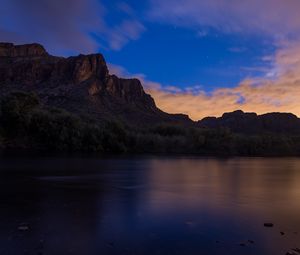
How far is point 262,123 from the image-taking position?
13262cm

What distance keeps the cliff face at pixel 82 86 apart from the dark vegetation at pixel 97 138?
30.4 meters

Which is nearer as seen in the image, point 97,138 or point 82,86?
point 97,138

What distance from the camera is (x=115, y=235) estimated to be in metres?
10.8

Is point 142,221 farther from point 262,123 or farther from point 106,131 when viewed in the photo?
point 262,123

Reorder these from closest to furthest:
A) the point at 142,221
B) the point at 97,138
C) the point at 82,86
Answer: the point at 142,221, the point at 97,138, the point at 82,86

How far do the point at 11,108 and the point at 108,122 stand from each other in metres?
20.3

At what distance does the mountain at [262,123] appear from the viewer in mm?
125625

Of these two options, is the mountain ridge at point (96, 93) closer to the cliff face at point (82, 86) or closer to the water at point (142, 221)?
the cliff face at point (82, 86)

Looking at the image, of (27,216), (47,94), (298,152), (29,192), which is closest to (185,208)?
(27,216)

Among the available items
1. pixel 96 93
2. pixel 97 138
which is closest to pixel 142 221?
pixel 97 138

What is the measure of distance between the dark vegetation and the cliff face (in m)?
30.4

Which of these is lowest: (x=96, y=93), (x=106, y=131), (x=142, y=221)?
(x=142, y=221)

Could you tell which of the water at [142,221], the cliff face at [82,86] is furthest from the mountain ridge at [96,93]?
the water at [142,221]

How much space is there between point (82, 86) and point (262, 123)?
68.3 meters
